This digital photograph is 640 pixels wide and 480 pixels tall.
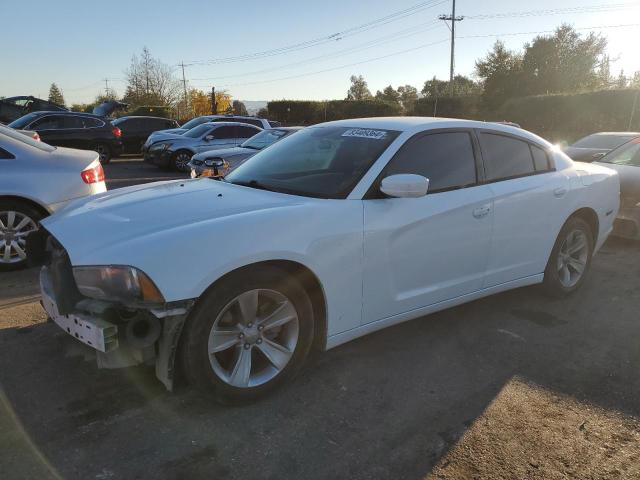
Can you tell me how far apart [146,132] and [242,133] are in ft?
17.5

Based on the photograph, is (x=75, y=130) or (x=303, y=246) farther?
(x=75, y=130)

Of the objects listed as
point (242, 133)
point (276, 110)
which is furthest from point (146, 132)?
point (276, 110)

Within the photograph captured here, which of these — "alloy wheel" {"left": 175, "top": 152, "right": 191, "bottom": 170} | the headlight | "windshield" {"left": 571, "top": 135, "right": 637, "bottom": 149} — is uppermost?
"windshield" {"left": 571, "top": 135, "right": 637, "bottom": 149}

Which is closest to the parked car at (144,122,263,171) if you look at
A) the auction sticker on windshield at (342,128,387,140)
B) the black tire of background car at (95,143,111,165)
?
the black tire of background car at (95,143,111,165)

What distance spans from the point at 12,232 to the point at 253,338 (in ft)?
11.5

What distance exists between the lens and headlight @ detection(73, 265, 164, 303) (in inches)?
96.8

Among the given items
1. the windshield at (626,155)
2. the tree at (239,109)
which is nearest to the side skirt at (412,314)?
the windshield at (626,155)

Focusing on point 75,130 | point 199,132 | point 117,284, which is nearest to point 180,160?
point 199,132

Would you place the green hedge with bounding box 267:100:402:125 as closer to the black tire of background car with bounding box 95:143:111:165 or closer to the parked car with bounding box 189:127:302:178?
the black tire of background car with bounding box 95:143:111:165

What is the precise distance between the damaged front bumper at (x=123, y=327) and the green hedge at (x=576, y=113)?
26349mm

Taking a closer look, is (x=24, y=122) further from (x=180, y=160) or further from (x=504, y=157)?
(x=504, y=157)

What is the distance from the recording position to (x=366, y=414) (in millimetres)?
2826

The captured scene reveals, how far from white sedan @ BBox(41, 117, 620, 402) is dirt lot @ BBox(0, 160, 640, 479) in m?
0.29

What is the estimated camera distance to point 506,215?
386 centimetres
